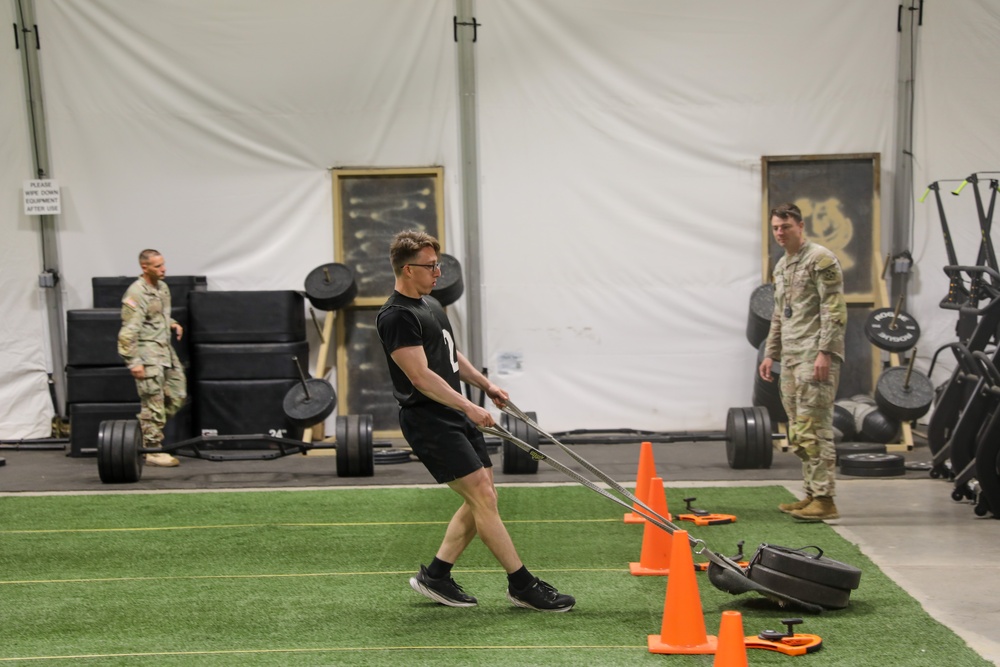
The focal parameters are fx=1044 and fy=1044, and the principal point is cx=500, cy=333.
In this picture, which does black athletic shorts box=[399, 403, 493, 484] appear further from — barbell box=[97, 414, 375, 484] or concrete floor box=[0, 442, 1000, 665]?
barbell box=[97, 414, 375, 484]

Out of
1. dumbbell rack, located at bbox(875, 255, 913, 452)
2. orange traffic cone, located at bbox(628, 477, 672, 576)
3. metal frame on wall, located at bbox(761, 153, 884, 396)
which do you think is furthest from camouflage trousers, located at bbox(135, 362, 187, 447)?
dumbbell rack, located at bbox(875, 255, 913, 452)

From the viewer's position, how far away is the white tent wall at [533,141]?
10406 mm

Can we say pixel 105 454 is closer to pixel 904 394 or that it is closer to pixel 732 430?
pixel 732 430

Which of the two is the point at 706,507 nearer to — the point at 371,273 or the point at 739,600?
the point at 739,600

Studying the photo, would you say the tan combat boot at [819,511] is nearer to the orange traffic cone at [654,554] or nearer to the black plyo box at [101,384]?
the orange traffic cone at [654,554]

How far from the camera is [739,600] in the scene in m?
4.92

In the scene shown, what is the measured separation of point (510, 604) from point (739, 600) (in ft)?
3.54

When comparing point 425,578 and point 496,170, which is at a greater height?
point 496,170

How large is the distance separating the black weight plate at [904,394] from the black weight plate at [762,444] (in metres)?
1.50

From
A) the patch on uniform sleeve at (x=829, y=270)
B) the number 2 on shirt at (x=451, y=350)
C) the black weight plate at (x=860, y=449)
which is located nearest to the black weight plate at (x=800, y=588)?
the number 2 on shirt at (x=451, y=350)

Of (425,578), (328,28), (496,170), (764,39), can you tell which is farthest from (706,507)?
(328,28)

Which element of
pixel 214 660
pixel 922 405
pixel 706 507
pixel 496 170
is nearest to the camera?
pixel 214 660

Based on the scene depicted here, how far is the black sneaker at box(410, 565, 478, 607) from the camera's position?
4.88m

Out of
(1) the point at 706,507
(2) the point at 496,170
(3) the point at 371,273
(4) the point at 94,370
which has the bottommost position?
(1) the point at 706,507
